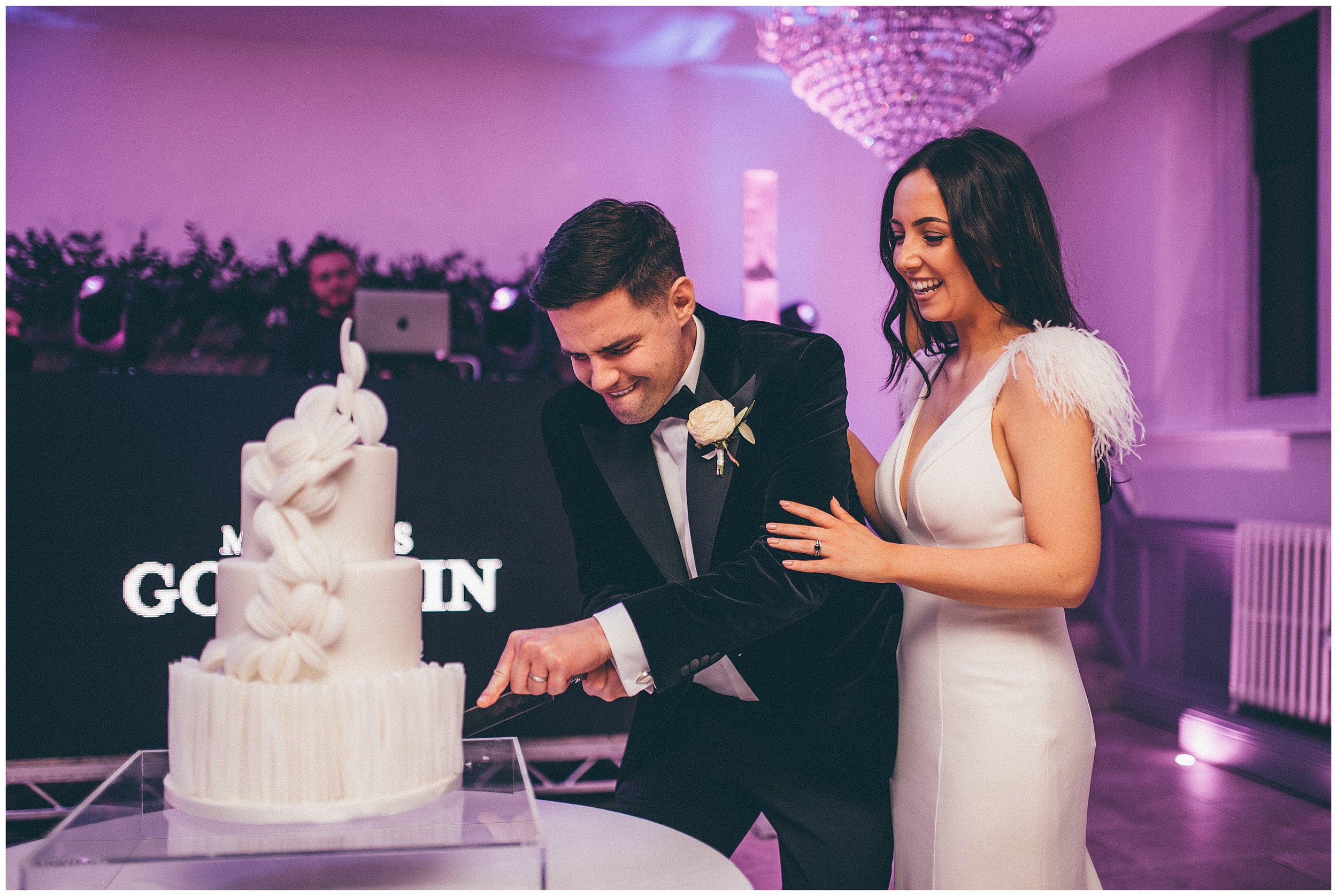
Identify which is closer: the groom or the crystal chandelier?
the groom

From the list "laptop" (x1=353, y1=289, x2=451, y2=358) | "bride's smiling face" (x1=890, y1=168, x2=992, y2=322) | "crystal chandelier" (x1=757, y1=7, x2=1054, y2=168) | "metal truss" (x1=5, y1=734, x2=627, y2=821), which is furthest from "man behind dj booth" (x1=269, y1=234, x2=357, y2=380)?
"bride's smiling face" (x1=890, y1=168, x2=992, y2=322)

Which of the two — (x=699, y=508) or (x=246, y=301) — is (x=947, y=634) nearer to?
(x=699, y=508)

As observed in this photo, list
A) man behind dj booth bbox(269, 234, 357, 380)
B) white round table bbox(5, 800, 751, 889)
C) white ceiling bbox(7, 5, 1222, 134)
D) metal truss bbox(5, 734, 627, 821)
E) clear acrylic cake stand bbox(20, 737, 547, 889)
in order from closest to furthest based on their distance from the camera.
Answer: clear acrylic cake stand bbox(20, 737, 547, 889), white round table bbox(5, 800, 751, 889), metal truss bbox(5, 734, 627, 821), man behind dj booth bbox(269, 234, 357, 380), white ceiling bbox(7, 5, 1222, 134)

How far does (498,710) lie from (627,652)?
0.20m

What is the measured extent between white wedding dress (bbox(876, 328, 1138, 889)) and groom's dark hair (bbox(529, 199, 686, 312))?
1.79 ft

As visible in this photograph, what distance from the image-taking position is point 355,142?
6.13 metres

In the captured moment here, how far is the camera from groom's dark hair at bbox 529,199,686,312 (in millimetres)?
1552

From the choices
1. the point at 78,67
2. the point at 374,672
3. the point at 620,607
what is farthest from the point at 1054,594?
the point at 78,67

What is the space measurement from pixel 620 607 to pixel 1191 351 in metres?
5.26

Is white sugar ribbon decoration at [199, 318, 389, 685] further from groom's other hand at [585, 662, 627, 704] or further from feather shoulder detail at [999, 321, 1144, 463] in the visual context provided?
feather shoulder detail at [999, 321, 1144, 463]

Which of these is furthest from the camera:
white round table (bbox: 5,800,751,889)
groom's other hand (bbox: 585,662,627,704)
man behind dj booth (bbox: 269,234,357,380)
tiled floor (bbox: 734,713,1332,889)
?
man behind dj booth (bbox: 269,234,357,380)

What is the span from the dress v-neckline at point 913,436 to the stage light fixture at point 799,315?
169 inches

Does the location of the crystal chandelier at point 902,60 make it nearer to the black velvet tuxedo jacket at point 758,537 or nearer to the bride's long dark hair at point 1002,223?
the bride's long dark hair at point 1002,223

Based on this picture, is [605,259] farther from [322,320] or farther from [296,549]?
[322,320]
